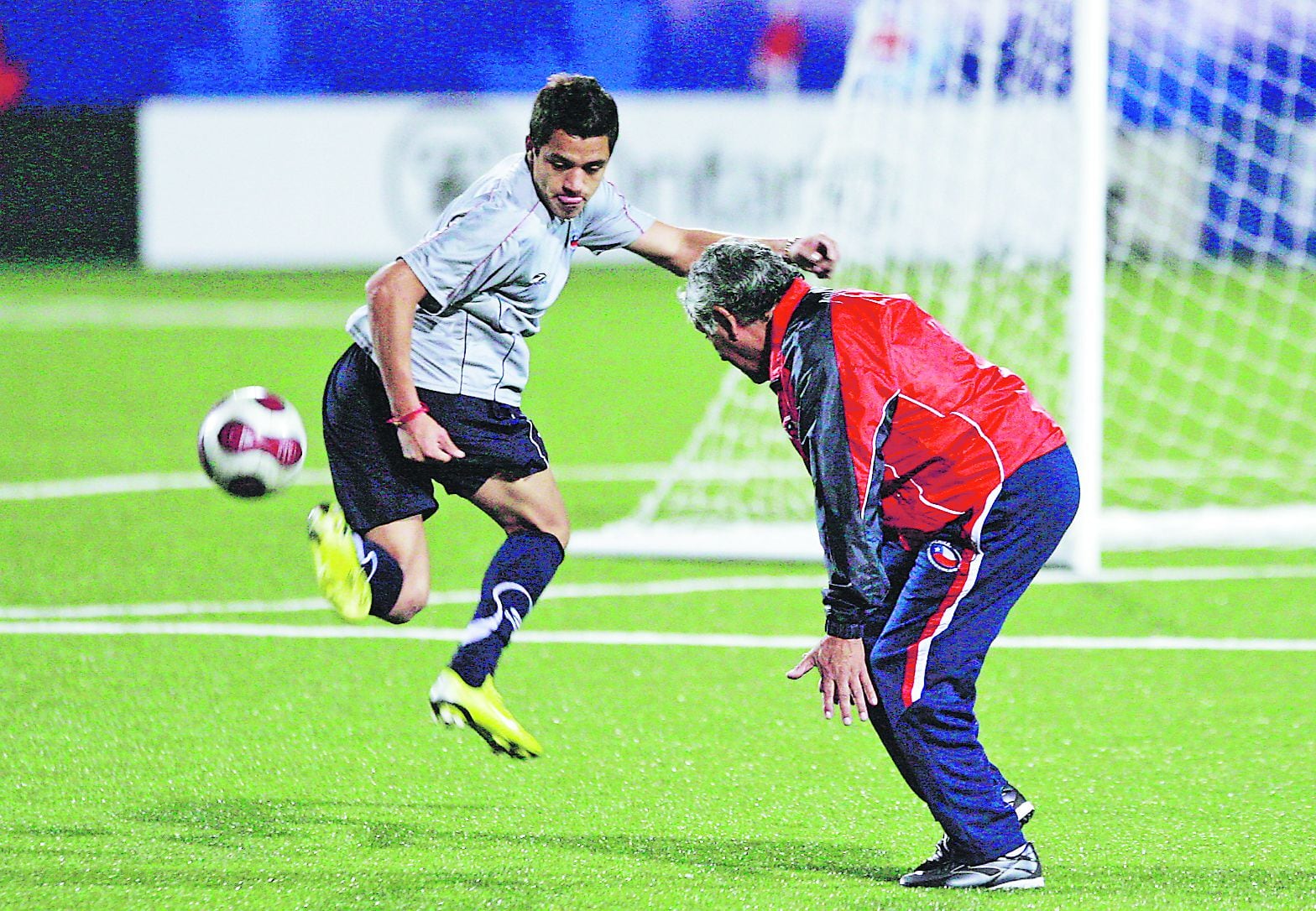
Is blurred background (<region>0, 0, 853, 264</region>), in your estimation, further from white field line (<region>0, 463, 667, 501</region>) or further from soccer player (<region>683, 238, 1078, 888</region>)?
soccer player (<region>683, 238, 1078, 888</region>)

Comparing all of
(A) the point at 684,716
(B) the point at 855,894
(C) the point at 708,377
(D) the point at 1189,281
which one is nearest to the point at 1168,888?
(B) the point at 855,894

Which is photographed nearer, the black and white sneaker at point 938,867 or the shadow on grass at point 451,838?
the black and white sneaker at point 938,867

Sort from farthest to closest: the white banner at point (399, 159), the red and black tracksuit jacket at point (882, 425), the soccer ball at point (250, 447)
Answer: the white banner at point (399, 159), the soccer ball at point (250, 447), the red and black tracksuit jacket at point (882, 425)

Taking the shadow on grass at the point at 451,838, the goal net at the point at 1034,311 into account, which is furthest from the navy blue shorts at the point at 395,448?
the goal net at the point at 1034,311

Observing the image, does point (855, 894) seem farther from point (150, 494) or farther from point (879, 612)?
point (150, 494)

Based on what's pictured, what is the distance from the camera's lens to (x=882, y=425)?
3.73 meters

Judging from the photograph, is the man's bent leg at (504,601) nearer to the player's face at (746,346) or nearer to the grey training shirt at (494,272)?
the grey training shirt at (494,272)

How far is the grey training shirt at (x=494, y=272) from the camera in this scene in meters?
4.41

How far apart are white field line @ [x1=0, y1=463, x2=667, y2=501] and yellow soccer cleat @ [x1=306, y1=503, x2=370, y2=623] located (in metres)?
4.69

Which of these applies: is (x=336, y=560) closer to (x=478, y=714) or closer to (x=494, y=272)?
(x=478, y=714)

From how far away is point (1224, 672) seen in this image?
601 centimetres

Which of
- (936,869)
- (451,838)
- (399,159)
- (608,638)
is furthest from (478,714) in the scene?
(399,159)

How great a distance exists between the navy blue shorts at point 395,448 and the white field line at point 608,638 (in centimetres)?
160

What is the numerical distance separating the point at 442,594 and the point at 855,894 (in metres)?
3.53
